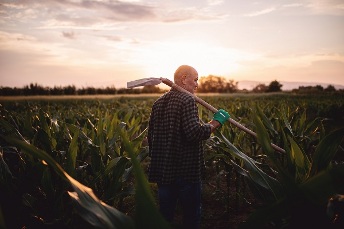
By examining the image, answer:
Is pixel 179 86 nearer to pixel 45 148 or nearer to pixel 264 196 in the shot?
→ pixel 264 196

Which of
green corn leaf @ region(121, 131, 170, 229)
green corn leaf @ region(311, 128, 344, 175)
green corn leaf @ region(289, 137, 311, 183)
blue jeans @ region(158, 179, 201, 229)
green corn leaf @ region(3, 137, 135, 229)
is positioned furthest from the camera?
blue jeans @ region(158, 179, 201, 229)

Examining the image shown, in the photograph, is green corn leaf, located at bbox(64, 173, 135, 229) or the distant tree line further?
the distant tree line

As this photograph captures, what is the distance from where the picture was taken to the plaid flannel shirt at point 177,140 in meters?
2.21

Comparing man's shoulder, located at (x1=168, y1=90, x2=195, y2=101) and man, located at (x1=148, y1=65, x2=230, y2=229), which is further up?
man's shoulder, located at (x1=168, y1=90, x2=195, y2=101)

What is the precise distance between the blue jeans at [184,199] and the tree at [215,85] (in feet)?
206

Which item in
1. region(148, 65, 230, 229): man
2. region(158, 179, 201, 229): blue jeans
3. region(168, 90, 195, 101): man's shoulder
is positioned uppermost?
region(168, 90, 195, 101): man's shoulder

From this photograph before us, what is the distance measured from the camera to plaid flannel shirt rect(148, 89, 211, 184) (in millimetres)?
2215

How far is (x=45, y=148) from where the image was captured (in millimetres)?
2713

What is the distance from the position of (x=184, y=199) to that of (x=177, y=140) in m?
0.48

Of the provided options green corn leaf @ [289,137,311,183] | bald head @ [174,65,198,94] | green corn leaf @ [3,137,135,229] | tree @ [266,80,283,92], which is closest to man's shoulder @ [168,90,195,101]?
bald head @ [174,65,198,94]

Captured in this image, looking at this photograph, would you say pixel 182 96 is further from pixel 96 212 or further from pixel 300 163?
pixel 96 212

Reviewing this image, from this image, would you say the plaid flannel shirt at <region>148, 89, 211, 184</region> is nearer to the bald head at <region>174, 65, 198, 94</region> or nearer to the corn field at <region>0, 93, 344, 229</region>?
the bald head at <region>174, 65, 198, 94</region>

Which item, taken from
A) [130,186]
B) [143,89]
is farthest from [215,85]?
[130,186]

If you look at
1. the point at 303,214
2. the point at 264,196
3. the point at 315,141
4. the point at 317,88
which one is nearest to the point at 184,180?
the point at 264,196
